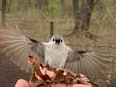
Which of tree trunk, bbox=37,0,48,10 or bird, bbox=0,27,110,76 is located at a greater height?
tree trunk, bbox=37,0,48,10

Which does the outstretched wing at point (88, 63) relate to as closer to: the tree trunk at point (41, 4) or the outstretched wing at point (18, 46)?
the outstretched wing at point (18, 46)

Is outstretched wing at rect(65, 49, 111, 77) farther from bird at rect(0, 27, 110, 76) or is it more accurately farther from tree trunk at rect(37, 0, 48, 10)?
tree trunk at rect(37, 0, 48, 10)

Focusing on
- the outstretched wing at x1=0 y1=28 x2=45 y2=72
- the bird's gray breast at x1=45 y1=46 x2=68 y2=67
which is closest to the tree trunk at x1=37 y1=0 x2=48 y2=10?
the outstretched wing at x1=0 y1=28 x2=45 y2=72

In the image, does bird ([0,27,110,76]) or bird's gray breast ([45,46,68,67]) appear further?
bird ([0,27,110,76])

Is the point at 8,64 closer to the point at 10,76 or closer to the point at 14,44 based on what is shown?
the point at 10,76

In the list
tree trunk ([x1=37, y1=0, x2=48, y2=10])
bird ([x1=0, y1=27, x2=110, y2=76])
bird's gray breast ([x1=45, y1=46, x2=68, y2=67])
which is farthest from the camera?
tree trunk ([x1=37, y1=0, x2=48, y2=10])

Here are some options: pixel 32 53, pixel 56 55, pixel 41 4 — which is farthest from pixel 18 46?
pixel 41 4
